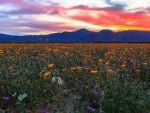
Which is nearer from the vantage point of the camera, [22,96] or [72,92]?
[22,96]

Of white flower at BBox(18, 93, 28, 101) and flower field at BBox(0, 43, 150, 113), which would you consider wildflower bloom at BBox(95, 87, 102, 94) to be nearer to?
flower field at BBox(0, 43, 150, 113)

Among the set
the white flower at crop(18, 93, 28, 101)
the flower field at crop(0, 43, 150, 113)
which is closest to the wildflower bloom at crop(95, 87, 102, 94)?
the flower field at crop(0, 43, 150, 113)

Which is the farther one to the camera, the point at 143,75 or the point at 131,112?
the point at 143,75

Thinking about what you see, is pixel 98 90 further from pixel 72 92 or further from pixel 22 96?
pixel 22 96

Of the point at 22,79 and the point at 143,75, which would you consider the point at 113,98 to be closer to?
the point at 22,79

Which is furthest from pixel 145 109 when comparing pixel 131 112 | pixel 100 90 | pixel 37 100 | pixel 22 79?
pixel 22 79

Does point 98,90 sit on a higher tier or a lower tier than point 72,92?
higher

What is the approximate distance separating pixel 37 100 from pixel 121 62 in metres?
5.44

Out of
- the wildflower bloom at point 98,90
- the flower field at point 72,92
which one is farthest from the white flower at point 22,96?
the wildflower bloom at point 98,90

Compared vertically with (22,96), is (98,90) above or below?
above

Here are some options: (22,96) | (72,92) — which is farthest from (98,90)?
(22,96)

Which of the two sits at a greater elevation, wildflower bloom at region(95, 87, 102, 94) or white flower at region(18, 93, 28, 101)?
wildflower bloom at region(95, 87, 102, 94)

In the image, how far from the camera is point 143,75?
12.3 m

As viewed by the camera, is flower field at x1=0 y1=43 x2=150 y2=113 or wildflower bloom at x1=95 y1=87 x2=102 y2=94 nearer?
flower field at x1=0 y1=43 x2=150 y2=113
